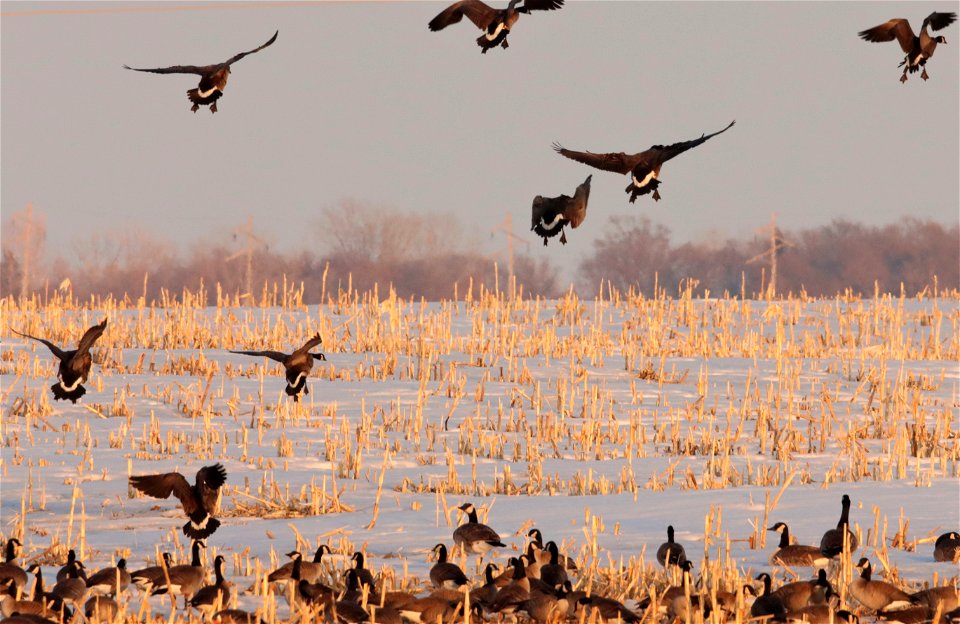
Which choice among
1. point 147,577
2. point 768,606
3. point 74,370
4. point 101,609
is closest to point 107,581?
point 147,577

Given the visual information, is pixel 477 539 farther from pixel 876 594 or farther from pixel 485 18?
pixel 485 18

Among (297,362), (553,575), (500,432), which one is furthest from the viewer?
(500,432)

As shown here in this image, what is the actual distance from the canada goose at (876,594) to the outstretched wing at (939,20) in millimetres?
2882

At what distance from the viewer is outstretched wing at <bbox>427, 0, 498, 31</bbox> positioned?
664 cm

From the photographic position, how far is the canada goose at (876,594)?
21.9ft

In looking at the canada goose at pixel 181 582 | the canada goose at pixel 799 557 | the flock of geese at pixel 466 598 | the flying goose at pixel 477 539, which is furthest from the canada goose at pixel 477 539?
the canada goose at pixel 181 582

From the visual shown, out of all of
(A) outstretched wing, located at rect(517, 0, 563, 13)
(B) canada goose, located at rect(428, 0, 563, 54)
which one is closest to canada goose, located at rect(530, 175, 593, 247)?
(B) canada goose, located at rect(428, 0, 563, 54)

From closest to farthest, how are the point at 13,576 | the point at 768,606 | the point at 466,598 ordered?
the point at 466,598 < the point at 768,606 < the point at 13,576

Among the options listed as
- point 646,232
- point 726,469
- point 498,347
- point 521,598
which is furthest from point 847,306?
point 646,232

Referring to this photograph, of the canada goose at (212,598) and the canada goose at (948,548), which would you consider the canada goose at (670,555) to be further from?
the canada goose at (212,598)

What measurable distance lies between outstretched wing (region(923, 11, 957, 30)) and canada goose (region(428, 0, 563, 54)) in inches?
84.8

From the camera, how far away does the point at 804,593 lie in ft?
22.0

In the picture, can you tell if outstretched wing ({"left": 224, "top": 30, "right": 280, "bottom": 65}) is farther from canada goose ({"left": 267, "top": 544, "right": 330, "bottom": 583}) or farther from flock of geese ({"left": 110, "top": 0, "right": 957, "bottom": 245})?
canada goose ({"left": 267, "top": 544, "right": 330, "bottom": 583})

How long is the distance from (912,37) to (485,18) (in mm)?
2457
